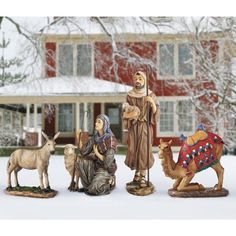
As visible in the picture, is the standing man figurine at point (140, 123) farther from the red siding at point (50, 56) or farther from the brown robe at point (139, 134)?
the red siding at point (50, 56)

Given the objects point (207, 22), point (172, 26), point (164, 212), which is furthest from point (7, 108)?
point (164, 212)

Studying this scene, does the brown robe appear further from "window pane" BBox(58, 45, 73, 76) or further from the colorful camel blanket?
"window pane" BBox(58, 45, 73, 76)

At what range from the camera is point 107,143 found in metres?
2.96

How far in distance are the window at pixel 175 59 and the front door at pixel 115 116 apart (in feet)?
2.37

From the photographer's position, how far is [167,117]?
506 centimetres

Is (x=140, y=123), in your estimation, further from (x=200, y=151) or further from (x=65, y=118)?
(x=65, y=118)

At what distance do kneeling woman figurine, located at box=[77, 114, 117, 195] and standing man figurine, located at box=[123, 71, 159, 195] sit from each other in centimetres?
17

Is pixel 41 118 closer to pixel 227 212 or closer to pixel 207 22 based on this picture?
pixel 207 22

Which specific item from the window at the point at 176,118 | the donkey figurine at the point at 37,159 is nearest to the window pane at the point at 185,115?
the window at the point at 176,118

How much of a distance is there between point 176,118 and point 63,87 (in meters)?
1.45

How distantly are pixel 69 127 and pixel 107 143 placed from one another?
6.80 feet

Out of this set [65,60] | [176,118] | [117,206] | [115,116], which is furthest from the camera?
[65,60]

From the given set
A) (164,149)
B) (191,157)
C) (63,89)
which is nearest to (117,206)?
(164,149)

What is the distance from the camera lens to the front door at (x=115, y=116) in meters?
4.65
